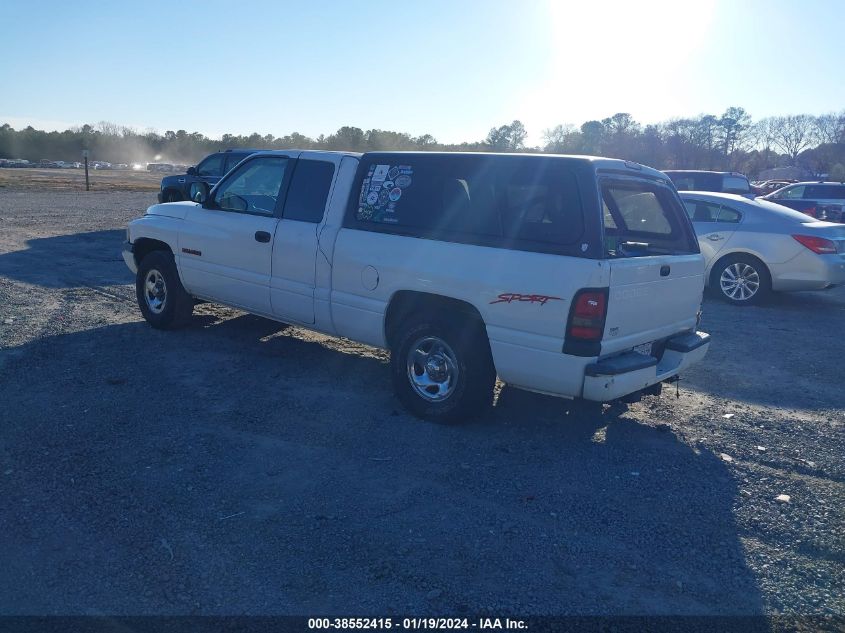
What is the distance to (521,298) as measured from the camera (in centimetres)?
497

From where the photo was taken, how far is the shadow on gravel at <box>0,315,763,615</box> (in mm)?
3422

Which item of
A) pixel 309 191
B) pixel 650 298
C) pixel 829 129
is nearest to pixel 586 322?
pixel 650 298

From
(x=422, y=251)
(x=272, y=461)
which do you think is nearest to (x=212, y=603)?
(x=272, y=461)

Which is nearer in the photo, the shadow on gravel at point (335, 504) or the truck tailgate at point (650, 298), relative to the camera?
the shadow on gravel at point (335, 504)

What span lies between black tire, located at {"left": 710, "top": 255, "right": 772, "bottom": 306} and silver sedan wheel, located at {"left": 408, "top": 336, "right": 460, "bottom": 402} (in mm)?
7025

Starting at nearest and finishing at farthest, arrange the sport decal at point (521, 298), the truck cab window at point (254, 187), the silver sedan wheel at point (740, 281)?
the sport decal at point (521, 298) → the truck cab window at point (254, 187) → the silver sedan wheel at point (740, 281)

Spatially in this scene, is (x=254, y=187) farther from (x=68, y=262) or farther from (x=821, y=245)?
(x=821, y=245)

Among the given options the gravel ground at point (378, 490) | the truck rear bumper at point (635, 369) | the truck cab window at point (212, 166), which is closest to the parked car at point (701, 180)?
the gravel ground at point (378, 490)

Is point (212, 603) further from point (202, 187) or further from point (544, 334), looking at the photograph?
point (202, 187)

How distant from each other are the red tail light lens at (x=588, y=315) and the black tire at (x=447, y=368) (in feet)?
2.62

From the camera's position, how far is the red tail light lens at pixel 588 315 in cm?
473

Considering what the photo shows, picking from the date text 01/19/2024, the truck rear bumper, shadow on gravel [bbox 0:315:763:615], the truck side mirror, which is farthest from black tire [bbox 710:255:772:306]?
the date text 01/19/2024

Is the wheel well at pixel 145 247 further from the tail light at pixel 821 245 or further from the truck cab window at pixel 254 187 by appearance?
the tail light at pixel 821 245

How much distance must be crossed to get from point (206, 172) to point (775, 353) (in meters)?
13.8
